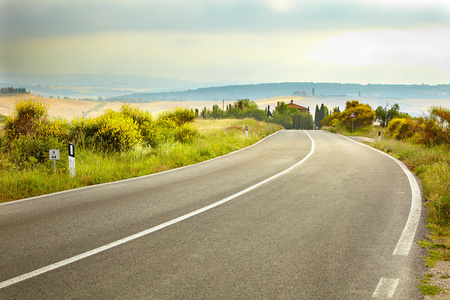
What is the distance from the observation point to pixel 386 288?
359 centimetres

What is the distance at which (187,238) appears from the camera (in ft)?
16.2

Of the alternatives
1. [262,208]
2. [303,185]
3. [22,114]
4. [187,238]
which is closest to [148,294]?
[187,238]

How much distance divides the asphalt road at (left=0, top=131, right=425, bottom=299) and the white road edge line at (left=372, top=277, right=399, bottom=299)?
0.01 meters

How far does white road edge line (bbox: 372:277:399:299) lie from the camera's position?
3449 mm

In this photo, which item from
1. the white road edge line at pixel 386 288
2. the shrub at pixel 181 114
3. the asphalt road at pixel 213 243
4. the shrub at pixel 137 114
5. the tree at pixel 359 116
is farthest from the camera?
the tree at pixel 359 116

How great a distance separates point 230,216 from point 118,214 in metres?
2.03

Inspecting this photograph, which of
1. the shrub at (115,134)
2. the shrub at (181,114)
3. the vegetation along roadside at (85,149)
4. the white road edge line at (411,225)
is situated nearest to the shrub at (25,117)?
the vegetation along roadside at (85,149)

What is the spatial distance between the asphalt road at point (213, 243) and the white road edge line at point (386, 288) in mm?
11

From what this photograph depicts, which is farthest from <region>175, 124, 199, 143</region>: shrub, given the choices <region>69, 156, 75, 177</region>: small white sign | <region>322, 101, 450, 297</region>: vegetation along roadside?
<region>322, 101, 450, 297</region>: vegetation along roadside

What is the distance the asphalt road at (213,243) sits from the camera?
3.56 meters

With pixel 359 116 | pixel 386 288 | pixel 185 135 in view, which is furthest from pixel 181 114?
pixel 359 116

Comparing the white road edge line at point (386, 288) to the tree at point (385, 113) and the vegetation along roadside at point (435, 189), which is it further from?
the tree at point (385, 113)

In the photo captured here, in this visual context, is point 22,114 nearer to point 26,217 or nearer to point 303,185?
point 26,217

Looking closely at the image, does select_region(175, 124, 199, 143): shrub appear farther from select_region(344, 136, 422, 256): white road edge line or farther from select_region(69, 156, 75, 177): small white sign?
select_region(344, 136, 422, 256): white road edge line
